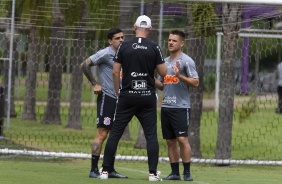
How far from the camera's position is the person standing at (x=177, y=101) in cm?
1229

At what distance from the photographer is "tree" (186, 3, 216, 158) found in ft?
52.6

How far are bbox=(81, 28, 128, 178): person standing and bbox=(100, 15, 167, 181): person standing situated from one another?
495mm

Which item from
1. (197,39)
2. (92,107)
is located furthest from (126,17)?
(92,107)

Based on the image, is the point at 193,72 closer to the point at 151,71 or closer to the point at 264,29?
the point at 151,71

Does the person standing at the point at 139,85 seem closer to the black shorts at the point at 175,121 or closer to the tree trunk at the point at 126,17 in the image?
the black shorts at the point at 175,121

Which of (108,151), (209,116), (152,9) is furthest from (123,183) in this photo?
(209,116)

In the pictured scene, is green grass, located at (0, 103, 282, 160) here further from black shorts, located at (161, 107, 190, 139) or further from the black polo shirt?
the black polo shirt

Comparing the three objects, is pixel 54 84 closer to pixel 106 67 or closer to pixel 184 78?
pixel 106 67

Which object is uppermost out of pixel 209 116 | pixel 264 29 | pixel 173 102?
pixel 264 29

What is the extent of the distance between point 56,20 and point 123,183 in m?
8.40

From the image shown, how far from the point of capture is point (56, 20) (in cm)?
1933

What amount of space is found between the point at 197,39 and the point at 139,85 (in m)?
5.24

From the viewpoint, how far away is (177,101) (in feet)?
40.4

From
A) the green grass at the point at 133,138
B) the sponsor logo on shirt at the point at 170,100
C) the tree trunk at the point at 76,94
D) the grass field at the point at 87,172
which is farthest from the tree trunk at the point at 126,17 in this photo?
the sponsor logo on shirt at the point at 170,100
